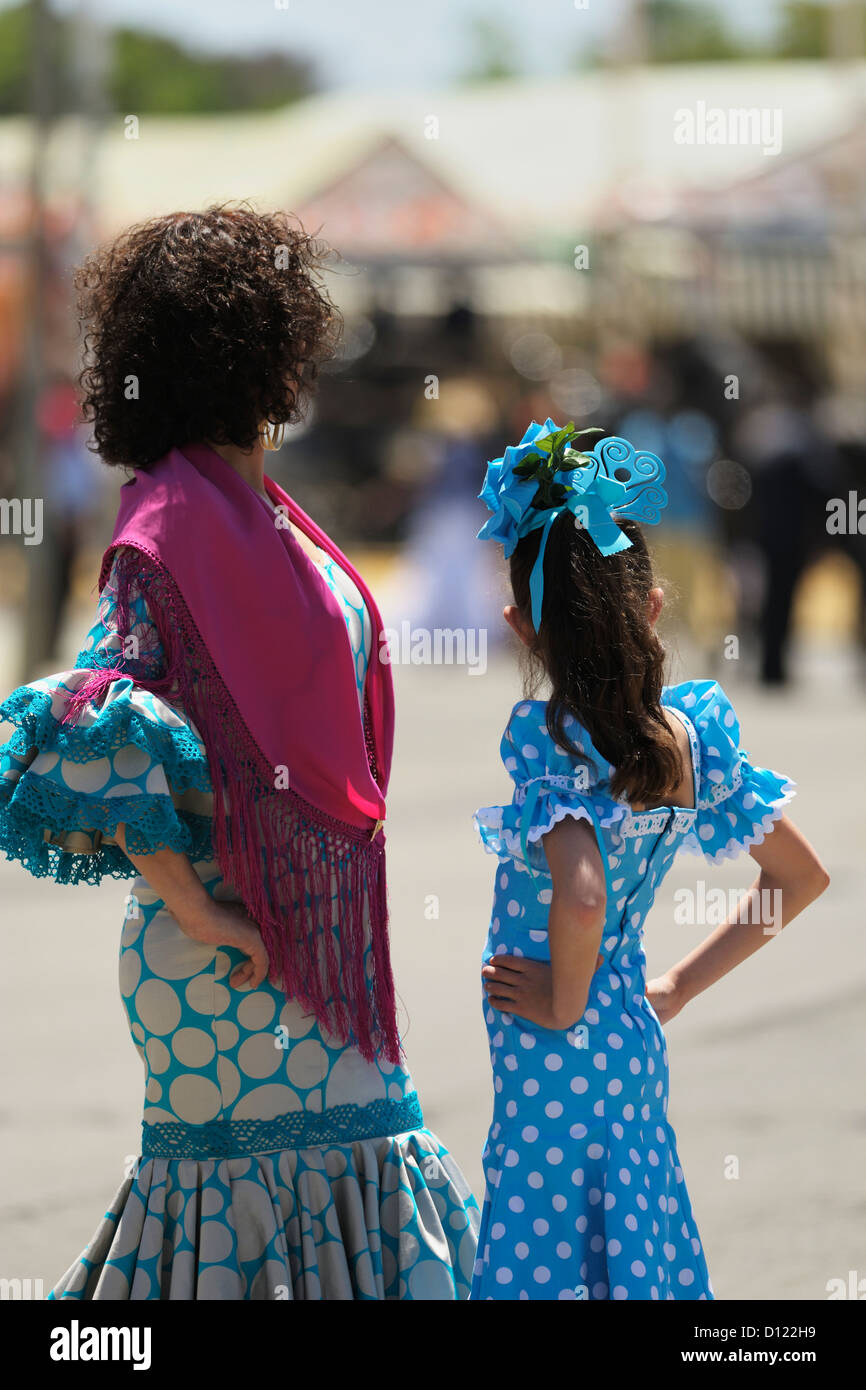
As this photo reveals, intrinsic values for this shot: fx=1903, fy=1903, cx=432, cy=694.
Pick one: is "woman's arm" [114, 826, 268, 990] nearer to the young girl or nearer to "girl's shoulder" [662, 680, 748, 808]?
the young girl

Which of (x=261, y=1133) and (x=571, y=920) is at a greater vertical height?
(x=571, y=920)

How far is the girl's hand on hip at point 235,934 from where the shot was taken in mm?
2803

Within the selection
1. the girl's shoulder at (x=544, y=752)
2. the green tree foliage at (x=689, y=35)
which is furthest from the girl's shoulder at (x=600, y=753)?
the green tree foliage at (x=689, y=35)

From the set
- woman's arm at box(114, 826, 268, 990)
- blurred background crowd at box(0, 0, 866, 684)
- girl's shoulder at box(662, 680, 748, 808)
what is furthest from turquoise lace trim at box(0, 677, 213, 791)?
blurred background crowd at box(0, 0, 866, 684)

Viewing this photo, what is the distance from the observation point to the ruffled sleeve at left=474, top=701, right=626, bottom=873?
110 inches

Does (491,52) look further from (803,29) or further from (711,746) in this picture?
(711,746)

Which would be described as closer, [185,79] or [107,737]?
[107,737]

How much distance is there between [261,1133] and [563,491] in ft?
3.56

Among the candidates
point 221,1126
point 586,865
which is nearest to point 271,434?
point 586,865

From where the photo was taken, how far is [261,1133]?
2.92 meters

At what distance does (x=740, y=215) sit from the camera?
70.7 feet

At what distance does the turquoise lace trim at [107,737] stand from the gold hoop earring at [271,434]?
0.48 m

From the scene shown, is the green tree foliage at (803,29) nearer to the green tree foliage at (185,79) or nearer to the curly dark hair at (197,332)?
the green tree foliage at (185,79)
